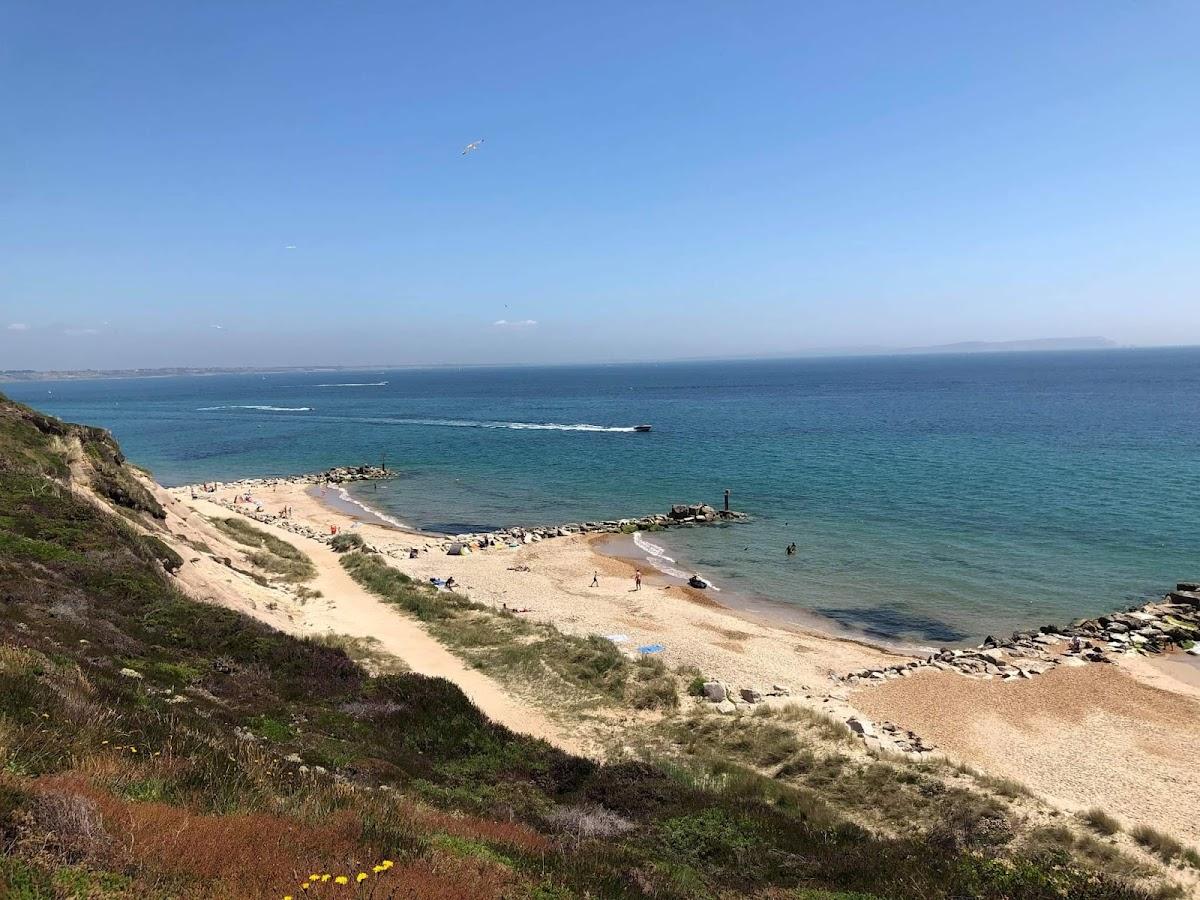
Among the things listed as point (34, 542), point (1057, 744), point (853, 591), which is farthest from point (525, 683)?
point (853, 591)

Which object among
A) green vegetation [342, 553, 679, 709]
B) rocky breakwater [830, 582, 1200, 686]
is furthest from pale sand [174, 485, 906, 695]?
green vegetation [342, 553, 679, 709]

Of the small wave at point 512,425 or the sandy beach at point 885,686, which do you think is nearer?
the sandy beach at point 885,686

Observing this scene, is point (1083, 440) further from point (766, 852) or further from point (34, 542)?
point (34, 542)

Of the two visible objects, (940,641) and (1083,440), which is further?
(1083,440)

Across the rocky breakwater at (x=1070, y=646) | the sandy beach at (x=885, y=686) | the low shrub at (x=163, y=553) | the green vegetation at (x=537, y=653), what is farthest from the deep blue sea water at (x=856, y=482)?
the low shrub at (x=163, y=553)

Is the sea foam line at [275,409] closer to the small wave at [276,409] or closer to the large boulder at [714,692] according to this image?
the small wave at [276,409]

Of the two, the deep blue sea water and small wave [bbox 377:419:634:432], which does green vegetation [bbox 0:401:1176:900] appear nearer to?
the deep blue sea water

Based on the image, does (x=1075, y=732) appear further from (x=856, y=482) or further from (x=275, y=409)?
(x=275, y=409)
